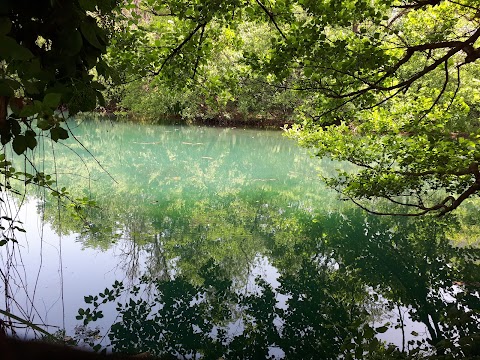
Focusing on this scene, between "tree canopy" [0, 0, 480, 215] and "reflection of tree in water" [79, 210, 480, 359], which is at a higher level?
"tree canopy" [0, 0, 480, 215]

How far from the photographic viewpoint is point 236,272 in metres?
5.68

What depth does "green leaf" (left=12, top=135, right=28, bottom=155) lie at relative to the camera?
1.19 m

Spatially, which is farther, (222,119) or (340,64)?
(222,119)

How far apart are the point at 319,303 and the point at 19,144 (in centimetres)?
429

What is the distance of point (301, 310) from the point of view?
465cm

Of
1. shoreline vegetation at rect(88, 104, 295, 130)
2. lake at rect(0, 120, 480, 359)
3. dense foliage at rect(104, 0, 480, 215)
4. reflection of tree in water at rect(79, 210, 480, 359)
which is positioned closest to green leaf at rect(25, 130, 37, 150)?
lake at rect(0, 120, 480, 359)

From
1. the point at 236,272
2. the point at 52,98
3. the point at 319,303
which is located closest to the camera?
the point at 52,98

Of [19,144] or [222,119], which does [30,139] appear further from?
[222,119]

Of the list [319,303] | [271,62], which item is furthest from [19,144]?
[319,303]

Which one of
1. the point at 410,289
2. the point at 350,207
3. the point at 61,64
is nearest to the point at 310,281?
the point at 410,289

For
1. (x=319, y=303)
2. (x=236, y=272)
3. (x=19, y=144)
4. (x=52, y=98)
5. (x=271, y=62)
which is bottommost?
(x=236, y=272)

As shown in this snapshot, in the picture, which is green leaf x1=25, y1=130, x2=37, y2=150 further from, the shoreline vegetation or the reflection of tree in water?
the shoreline vegetation

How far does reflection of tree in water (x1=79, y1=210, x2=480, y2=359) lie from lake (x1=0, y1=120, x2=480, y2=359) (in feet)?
0.06

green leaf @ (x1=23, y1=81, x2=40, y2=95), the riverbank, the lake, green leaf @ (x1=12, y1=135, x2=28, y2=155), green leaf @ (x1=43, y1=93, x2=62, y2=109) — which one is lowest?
the lake
